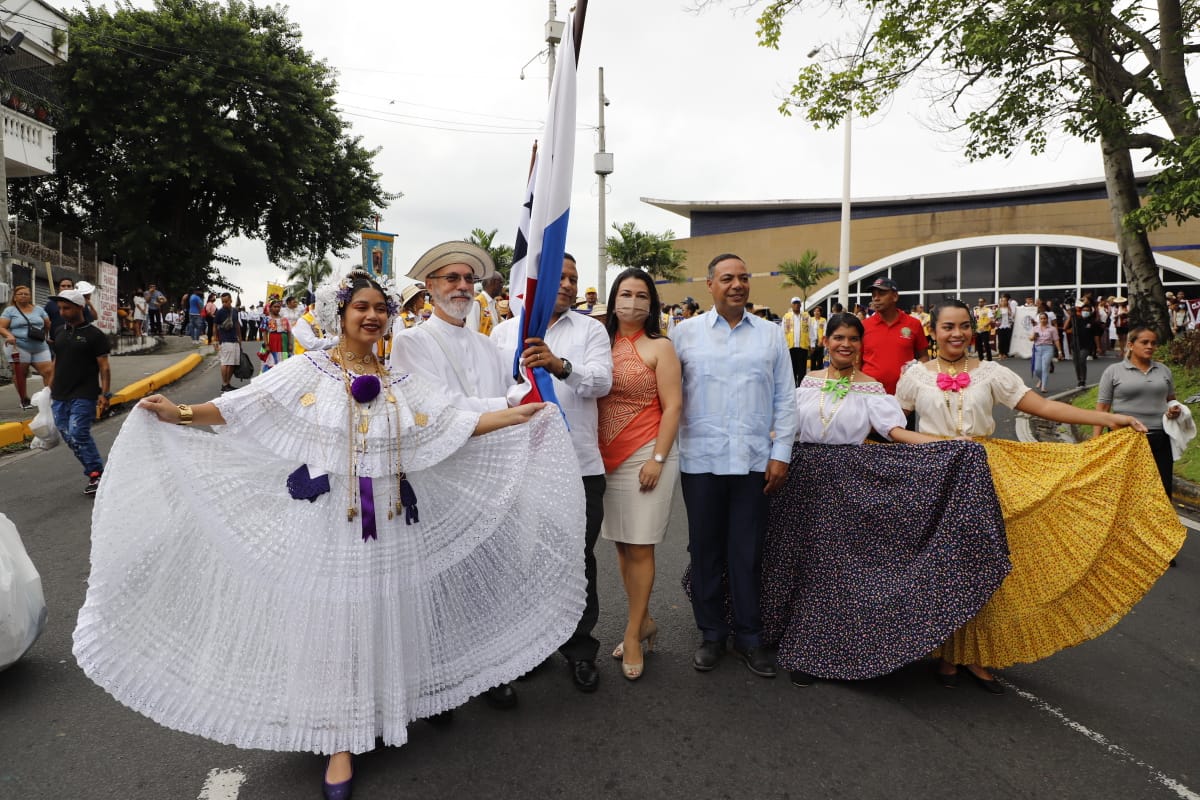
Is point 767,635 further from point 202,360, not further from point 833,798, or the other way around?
point 202,360

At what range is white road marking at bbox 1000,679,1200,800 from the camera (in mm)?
2773

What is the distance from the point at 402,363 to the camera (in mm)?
3254

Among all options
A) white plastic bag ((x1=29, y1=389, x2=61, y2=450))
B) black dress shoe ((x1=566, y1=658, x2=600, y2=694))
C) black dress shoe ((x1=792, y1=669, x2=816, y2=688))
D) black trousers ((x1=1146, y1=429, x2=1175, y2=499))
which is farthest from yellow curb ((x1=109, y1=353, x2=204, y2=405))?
black trousers ((x1=1146, y1=429, x2=1175, y2=499))

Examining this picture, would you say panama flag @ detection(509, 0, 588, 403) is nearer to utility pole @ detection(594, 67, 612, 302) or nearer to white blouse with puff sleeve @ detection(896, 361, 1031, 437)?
white blouse with puff sleeve @ detection(896, 361, 1031, 437)

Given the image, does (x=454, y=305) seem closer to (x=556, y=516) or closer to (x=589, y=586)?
(x=556, y=516)

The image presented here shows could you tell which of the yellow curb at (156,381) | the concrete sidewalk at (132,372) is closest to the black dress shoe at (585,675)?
the concrete sidewalk at (132,372)

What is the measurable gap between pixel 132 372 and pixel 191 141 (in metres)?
13.5

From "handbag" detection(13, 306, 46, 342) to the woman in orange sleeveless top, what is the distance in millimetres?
10138

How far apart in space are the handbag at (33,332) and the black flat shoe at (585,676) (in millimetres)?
10337

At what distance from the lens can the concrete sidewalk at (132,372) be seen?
1058 centimetres

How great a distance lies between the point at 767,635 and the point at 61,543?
491cm

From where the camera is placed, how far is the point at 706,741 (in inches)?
122

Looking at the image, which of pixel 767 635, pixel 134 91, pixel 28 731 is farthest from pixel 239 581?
pixel 134 91

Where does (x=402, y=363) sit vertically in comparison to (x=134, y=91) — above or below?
below
